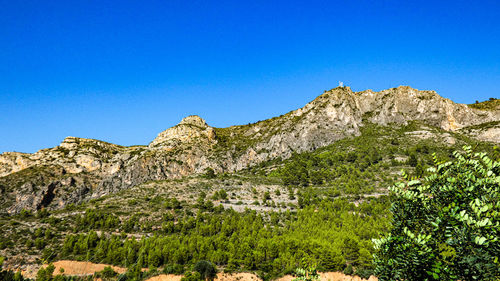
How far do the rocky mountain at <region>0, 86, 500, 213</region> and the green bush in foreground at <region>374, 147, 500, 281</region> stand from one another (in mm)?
122535

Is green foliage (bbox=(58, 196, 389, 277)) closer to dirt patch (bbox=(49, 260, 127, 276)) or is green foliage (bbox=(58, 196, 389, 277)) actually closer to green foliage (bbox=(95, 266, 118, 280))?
dirt patch (bbox=(49, 260, 127, 276))

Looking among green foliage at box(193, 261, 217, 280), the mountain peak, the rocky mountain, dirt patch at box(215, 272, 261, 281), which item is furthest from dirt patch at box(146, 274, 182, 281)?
the mountain peak

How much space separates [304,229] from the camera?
6419 centimetres

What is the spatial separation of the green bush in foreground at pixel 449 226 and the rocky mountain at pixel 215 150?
402 ft

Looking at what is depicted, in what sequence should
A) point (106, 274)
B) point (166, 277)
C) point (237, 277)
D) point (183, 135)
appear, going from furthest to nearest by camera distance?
point (183, 135) → point (237, 277) → point (166, 277) → point (106, 274)

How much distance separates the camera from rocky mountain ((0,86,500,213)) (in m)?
123

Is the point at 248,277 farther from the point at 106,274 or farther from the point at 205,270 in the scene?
the point at 106,274

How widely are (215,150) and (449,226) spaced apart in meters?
141

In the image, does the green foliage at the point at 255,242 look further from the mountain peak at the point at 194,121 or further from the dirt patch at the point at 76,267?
the mountain peak at the point at 194,121

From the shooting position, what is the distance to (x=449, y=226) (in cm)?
673

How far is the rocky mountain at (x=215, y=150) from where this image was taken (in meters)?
123

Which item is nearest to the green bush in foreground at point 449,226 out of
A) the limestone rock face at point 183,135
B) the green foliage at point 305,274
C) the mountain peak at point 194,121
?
the green foliage at point 305,274

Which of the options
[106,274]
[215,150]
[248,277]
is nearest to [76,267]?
[106,274]

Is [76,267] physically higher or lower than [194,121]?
lower
